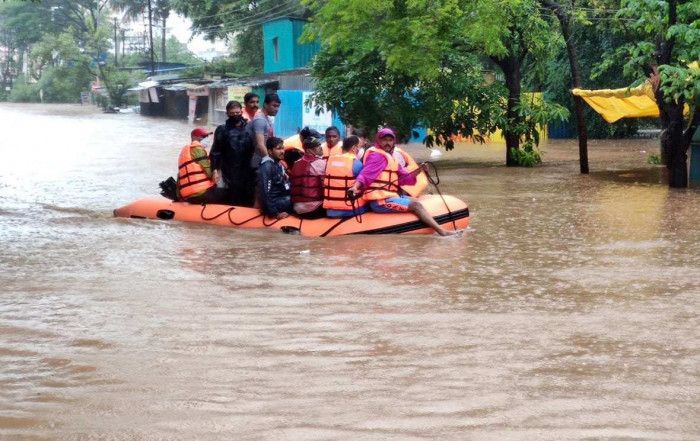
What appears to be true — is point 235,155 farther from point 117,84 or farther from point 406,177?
point 117,84

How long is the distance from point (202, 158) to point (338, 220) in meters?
2.03

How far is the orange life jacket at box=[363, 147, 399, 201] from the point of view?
12086 mm

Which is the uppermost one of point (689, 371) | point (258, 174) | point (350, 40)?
point (350, 40)

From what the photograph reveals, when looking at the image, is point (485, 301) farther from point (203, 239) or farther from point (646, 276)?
point (203, 239)

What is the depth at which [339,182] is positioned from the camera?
12.2 m

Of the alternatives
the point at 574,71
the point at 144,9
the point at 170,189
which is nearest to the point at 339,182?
the point at 170,189

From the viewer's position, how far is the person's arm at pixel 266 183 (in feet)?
40.4

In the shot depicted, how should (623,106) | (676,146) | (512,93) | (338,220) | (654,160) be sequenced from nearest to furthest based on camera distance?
(338,220) < (676,146) < (512,93) < (623,106) < (654,160)

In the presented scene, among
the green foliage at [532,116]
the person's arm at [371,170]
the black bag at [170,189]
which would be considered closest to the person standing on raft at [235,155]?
the black bag at [170,189]

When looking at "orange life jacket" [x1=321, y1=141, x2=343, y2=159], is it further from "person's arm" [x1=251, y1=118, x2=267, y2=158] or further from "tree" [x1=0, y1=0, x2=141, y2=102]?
"tree" [x1=0, y1=0, x2=141, y2=102]

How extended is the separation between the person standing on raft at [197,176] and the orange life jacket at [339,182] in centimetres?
159

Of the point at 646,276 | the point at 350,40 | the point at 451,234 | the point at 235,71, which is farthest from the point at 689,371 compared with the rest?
the point at 235,71

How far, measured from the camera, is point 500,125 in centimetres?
2236

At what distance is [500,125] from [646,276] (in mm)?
12760
